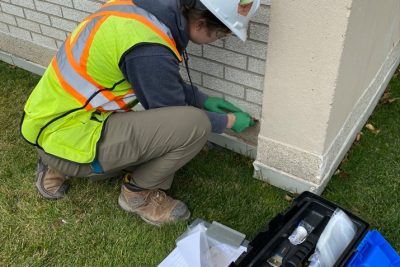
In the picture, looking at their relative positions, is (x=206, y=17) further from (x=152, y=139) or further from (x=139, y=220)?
(x=139, y=220)

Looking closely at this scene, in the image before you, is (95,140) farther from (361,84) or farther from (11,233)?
(361,84)

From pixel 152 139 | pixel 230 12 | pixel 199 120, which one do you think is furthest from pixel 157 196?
pixel 230 12

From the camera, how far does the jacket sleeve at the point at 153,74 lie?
6.70ft

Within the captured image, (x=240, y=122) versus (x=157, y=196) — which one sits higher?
(x=240, y=122)

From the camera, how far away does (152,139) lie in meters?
2.39

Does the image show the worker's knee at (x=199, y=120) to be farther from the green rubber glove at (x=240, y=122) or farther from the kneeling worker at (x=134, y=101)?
→ the green rubber glove at (x=240, y=122)

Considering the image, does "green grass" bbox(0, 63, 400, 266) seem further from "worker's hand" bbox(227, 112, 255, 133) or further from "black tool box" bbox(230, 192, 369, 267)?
"black tool box" bbox(230, 192, 369, 267)

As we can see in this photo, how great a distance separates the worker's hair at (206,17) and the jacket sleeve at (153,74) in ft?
0.62

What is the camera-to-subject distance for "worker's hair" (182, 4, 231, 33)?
2047 millimetres

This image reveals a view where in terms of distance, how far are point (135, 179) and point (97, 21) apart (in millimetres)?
929

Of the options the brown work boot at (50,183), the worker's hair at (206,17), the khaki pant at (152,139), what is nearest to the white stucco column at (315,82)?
the worker's hair at (206,17)

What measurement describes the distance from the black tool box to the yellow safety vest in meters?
0.90

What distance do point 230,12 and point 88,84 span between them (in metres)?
0.78

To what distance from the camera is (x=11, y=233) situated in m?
2.62
